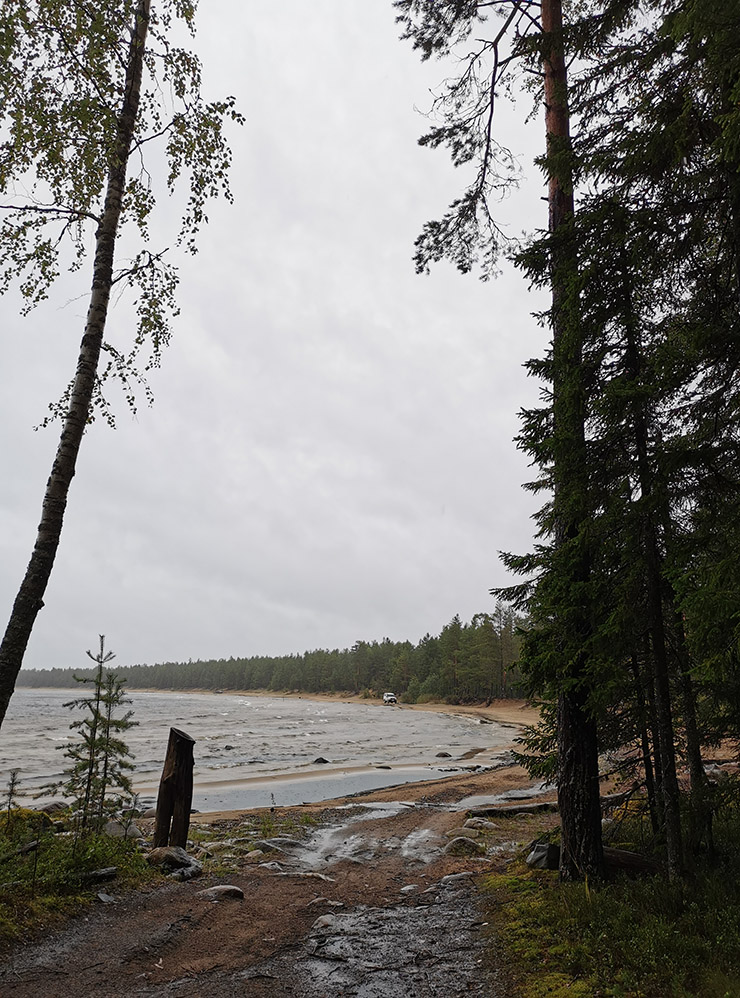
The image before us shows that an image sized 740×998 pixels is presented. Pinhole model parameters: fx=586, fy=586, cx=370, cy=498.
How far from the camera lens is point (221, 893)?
7.11m

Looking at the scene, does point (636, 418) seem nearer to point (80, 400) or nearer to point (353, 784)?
point (80, 400)

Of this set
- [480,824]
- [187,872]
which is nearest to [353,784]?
[480,824]

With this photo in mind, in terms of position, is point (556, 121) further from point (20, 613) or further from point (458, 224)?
point (20, 613)

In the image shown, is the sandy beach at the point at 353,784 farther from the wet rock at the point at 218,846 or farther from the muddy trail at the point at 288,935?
the muddy trail at the point at 288,935

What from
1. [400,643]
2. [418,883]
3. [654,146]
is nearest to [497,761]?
[418,883]

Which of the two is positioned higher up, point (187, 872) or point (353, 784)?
point (187, 872)

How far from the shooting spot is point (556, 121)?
8.23 m

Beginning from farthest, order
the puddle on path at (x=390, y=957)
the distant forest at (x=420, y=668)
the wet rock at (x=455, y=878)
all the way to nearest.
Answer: the distant forest at (x=420, y=668)
the wet rock at (x=455, y=878)
the puddle on path at (x=390, y=957)

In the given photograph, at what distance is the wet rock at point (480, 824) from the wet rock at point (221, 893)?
6057mm

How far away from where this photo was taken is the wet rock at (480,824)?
38.2ft

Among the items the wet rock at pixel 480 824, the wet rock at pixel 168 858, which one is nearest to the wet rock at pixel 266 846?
the wet rock at pixel 168 858

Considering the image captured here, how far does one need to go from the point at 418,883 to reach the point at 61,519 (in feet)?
21.8

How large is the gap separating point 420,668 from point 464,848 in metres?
85.4

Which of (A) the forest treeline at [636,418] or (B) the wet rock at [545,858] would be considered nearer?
(A) the forest treeline at [636,418]
